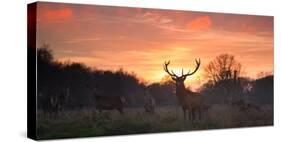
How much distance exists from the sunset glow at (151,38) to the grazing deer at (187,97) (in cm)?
7

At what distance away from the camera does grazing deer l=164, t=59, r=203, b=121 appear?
24.3ft

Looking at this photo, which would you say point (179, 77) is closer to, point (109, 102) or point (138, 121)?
point (138, 121)

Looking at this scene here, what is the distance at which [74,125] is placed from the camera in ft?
22.3

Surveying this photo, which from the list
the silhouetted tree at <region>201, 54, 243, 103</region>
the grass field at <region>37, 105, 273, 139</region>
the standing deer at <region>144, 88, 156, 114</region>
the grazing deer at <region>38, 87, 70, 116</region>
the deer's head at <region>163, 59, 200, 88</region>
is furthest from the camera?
the silhouetted tree at <region>201, 54, 243, 103</region>

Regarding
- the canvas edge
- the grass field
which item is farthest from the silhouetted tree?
the canvas edge

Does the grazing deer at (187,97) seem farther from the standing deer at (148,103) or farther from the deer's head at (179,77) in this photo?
the standing deer at (148,103)

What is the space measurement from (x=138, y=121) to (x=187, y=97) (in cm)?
68

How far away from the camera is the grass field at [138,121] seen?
672cm

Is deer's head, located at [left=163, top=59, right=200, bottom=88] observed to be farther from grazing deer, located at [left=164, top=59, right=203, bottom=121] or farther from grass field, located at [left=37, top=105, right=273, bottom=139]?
grass field, located at [left=37, top=105, right=273, bottom=139]

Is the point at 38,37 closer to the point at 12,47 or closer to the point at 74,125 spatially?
the point at 12,47

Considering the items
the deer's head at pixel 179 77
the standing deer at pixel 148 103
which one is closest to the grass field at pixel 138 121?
the standing deer at pixel 148 103

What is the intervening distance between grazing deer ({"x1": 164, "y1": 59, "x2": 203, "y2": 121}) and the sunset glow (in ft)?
0.24

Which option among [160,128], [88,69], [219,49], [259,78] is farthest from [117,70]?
[259,78]

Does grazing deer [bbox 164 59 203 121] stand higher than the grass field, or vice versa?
grazing deer [bbox 164 59 203 121]
